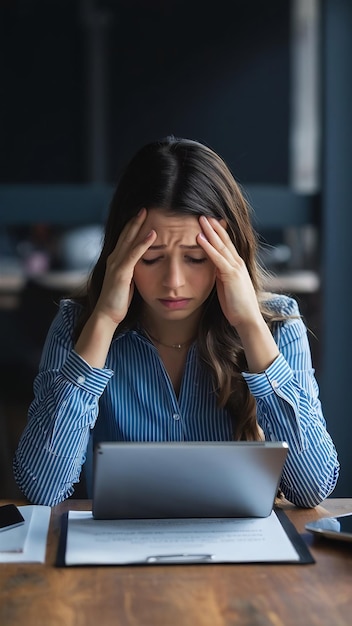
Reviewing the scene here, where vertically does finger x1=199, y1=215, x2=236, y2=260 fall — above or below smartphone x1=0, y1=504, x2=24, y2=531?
above

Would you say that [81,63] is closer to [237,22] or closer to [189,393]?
[237,22]

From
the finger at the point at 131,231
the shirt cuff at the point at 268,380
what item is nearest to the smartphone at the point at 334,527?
the shirt cuff at the point at 268,380

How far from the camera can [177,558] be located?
48.7 inches

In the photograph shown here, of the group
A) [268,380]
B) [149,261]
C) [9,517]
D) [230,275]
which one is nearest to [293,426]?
[268,380]

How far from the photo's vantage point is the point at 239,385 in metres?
1.80

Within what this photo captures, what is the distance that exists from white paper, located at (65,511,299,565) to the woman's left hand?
434 millimetres

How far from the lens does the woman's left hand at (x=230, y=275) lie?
171 centimetres

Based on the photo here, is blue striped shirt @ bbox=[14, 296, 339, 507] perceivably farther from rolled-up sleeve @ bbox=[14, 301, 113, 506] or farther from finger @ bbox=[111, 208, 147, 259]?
finger @ bbox=[111, 208, 147, 259]

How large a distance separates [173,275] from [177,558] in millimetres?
601

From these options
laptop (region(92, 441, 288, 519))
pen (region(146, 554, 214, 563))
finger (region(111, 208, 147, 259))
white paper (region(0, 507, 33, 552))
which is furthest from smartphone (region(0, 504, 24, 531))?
finger (region(111, 208, 147, 259))

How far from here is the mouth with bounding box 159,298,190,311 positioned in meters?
1.71

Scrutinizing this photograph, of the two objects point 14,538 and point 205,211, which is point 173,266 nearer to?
point 205,211

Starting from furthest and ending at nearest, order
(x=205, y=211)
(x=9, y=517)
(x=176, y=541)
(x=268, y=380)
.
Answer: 1. (x=205, y=211)
2. (x=268, y=380)
3. (x=9, y=517)
4. (x=176, y=541)

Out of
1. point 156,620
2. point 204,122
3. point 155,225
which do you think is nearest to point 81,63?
point 204,122
